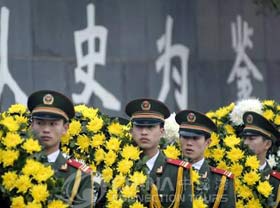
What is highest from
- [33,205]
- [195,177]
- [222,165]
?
[222,165]

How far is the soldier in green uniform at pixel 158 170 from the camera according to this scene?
6090 mm

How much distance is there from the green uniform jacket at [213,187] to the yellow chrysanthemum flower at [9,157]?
1596 mm

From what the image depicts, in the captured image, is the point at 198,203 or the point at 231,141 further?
the point at 231,141

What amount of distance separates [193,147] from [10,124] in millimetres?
1517

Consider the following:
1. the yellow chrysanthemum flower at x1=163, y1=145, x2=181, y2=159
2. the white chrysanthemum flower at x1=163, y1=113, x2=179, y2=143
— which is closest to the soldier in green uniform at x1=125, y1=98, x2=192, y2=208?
the yellow chrysanthemum flower at x1=163, y1=145, x2=181, y2=159

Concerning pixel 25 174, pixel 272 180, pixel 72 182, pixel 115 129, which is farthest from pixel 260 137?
pixel 25 174

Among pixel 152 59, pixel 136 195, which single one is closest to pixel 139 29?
pixel 152 59

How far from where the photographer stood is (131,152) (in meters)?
6.09

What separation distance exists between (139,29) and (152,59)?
17.8 inches

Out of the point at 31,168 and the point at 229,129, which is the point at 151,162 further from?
the point at 229,129

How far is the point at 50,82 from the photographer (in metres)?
10.7

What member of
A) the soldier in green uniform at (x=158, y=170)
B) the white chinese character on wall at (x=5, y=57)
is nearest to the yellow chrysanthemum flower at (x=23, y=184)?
the soldier in green uniform at (x=158, y=170)

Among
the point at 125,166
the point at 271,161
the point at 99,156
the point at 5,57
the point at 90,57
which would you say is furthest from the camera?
the point at 90,57

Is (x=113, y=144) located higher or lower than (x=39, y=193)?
higher
